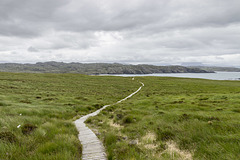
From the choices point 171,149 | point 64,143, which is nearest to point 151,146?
point 171,149

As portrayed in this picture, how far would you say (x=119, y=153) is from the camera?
217 inches

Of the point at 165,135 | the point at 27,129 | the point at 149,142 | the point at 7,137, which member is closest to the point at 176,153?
the point at 149,142

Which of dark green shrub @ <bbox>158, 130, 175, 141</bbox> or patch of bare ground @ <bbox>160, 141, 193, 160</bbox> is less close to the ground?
patch of bare ground @ <bbox>160, 141, 193, 160</bbox>

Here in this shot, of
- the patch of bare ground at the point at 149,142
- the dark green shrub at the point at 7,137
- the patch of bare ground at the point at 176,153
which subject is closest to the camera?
the patch of bare ground at the point at 176,153

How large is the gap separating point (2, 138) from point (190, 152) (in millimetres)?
8184

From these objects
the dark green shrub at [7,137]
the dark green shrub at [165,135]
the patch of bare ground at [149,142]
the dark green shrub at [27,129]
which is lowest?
the patch of bare ground at [149,142]

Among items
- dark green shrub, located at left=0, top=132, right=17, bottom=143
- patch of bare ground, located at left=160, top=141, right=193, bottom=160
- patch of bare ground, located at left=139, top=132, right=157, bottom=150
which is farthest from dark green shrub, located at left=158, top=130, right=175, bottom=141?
dark green shrub, located at left=0, top=132, right=17, bottom=143

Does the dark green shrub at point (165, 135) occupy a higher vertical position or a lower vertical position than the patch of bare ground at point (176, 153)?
lower

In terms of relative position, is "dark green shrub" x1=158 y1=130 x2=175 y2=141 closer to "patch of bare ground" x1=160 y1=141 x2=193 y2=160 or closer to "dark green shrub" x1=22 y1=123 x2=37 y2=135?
"patch of bare ground" x1=160 y1=141 x2=193 y2=160

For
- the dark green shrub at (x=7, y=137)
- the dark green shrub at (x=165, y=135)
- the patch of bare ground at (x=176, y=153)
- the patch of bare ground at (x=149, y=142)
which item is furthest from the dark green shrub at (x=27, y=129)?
the dark green shrub at (x=165, y=135)

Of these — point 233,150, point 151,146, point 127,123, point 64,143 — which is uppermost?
point 233,150

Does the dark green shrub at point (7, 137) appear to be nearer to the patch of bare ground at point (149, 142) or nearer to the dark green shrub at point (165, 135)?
the patch of bare ground at point (149, 142)

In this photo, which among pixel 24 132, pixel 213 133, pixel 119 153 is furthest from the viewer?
pixel 24 132

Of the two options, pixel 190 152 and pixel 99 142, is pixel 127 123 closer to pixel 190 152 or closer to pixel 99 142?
pixel 99 142
